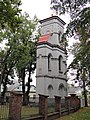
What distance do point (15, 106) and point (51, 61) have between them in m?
21.2

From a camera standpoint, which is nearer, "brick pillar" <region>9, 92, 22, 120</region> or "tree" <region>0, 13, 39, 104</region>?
"brick pillar" <region>9, 92, 22, 120</region>

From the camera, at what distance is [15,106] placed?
11359 mm

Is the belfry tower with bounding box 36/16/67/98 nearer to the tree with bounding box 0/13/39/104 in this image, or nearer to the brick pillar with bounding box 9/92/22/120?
the tree with bounding box 0/13/39/104

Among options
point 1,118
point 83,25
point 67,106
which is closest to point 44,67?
point 67,106

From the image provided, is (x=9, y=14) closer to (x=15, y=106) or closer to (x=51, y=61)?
(x=15, y=106)

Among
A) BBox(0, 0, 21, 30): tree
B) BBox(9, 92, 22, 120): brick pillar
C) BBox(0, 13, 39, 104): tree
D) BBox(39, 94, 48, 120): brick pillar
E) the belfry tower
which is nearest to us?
BBox(9, 92, 22, 120): brick pillar

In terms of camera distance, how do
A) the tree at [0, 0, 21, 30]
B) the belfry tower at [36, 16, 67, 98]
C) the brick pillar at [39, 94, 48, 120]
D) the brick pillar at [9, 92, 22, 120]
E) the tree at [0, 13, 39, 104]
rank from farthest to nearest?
the tree at [0, 13, 39, 104], the belfry tower at [36, 16, 67, 98], the brick pillar at [39, 94, 48, 120], the tree at [0, 0, 21, 30], the brick pillar at [9, 92, 22, 120]

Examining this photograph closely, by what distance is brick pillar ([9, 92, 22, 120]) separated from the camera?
1114 cm

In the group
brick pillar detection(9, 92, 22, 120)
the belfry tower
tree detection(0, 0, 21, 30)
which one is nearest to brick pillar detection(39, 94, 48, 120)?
brick pillar detection(9, 92, 22, 120)

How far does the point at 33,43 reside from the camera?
36.2 metres

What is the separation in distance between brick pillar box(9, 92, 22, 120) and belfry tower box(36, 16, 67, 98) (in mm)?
18447

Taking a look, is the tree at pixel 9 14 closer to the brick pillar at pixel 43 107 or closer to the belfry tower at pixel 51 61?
the brick pillar at pixel 43 107

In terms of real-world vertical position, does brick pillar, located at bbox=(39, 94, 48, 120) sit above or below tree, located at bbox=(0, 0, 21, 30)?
below

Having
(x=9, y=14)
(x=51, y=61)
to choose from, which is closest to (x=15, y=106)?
(x=9, y=14)
